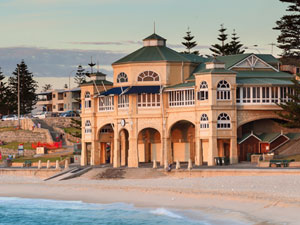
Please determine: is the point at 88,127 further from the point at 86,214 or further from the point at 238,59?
the point at 86,214

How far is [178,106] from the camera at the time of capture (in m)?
69.2

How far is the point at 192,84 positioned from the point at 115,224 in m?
27.1

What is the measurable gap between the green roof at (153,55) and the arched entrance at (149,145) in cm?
676

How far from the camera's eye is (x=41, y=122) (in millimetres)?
105188

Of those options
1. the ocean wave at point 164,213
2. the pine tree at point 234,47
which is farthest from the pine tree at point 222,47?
the ocean wave at point 164,213

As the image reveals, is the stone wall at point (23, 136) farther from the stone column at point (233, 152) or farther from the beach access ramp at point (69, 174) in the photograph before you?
the stone column at point (233, 152)

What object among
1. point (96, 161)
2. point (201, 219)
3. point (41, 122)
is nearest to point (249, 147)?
point (96, 161)

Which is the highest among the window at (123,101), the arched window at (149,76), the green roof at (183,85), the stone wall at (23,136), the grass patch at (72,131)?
the arched window at (149,76)

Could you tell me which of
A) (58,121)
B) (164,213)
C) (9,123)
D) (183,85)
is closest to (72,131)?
(58,121)

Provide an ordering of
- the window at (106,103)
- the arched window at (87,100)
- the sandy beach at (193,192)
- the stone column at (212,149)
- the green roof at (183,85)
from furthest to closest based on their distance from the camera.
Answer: the arched window at (87,100)
the window at (106,103)
the green roof at (183,85)
the stone column at (212,149)
the sandy beach at (193,192)

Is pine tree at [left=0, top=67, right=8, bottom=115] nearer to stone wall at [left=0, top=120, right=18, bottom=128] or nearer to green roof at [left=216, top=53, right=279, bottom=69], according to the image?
stone wall at [left=0, top=120, right=18, bottom=128]

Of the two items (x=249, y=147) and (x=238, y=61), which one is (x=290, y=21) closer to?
(x=238, y=61)

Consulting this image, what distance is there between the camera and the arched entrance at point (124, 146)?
7356 cm

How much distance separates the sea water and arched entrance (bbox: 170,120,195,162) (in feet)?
68.6
